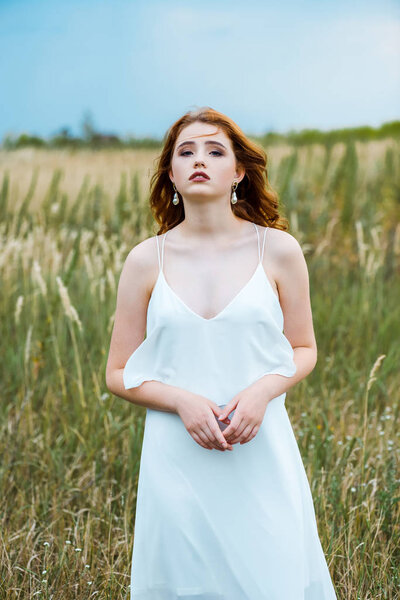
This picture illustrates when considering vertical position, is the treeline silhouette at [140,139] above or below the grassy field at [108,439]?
above

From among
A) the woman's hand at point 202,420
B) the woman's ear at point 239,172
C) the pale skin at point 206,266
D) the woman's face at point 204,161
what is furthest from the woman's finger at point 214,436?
the woman's ear at point 239,172

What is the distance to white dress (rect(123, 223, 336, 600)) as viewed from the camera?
1542 millimetres

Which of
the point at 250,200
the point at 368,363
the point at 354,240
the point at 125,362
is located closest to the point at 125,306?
the point at 125,362

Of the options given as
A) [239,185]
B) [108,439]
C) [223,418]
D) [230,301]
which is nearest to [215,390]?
[223,418]

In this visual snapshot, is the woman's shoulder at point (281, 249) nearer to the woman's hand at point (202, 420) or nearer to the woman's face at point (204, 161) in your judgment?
the woman's face at point (204, 161)

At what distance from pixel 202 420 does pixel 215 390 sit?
0.38 ft

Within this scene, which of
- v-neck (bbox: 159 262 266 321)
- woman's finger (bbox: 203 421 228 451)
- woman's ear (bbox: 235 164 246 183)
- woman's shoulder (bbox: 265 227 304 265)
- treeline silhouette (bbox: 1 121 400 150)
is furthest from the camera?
treeline silhouette (bbox: 1 121 400 150)

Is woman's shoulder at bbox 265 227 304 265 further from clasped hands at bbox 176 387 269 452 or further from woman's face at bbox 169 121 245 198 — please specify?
clasped hands at bbox 176 387 269 452

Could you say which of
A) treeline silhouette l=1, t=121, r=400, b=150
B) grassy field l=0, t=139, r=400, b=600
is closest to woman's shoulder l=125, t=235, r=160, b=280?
grassy field l=0, t=139, r=400, b=600

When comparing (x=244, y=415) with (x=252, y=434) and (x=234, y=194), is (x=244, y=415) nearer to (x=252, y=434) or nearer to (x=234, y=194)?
(x=252, y=434)

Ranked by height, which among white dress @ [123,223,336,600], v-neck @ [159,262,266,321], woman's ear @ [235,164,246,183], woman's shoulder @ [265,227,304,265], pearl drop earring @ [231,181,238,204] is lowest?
white dress @ [123,223,336,600]

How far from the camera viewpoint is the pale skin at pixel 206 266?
1623 millimetres

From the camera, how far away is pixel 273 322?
1.61m

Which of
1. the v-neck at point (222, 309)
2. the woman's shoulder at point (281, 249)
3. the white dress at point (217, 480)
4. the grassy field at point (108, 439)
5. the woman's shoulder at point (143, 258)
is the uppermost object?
the woman's shoulder at point (281, 249)
